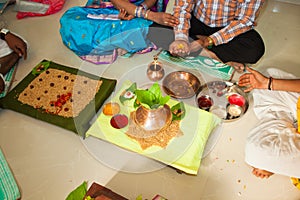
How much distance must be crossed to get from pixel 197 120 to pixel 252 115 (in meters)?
0.46

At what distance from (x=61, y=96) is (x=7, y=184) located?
62cm

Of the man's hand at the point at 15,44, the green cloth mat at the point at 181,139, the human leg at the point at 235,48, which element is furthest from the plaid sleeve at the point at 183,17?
the man's hand at the point at 15,44

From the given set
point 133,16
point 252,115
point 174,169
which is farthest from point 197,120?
point 133,16

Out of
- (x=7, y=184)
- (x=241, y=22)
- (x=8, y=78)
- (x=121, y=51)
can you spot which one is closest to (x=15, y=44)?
(x=8, y=78)

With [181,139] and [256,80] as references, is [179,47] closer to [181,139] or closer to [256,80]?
[256,80]

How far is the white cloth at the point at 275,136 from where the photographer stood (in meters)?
1.61

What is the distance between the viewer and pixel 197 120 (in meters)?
1.82

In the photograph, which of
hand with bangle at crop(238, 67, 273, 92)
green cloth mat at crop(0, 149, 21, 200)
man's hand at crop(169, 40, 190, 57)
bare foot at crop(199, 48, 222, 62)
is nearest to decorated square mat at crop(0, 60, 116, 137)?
green cloth mat at crop(0, 149, 21, 200)

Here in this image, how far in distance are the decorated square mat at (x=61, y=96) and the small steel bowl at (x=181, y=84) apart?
0.37m

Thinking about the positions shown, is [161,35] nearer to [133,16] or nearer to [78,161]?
[133,16]

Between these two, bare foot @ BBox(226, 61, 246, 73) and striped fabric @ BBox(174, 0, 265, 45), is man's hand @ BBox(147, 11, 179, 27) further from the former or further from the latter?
bare foot @ BBox(226, 61, 246, 73)

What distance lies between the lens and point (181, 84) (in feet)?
6.96

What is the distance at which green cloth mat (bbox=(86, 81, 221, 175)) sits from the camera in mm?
1669

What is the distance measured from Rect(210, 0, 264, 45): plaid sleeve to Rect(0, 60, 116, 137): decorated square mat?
31.8 inches
